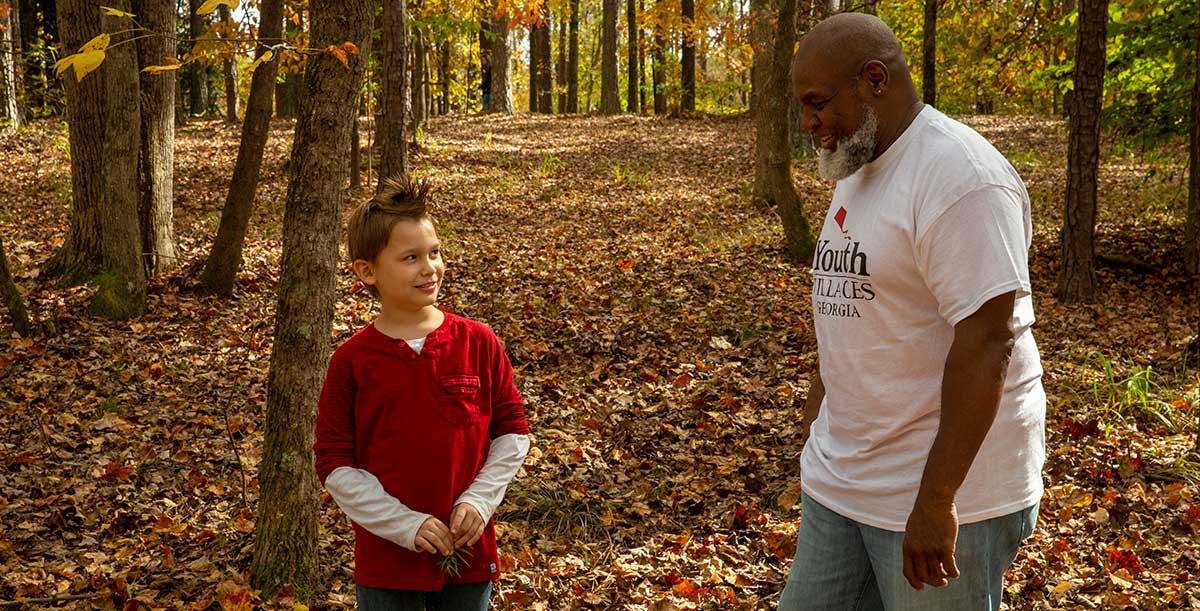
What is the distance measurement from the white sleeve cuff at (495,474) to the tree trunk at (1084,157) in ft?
28.7

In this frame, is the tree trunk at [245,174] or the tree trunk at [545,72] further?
the tree trunk at [545,72]

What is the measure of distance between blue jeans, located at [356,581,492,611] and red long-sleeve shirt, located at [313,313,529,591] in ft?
0.14

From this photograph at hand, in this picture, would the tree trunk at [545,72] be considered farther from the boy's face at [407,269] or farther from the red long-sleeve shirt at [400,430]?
the red long-sleeve shirt at [400,430]

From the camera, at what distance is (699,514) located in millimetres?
5320

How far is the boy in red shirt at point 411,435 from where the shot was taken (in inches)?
96.1

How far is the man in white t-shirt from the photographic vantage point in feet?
6.46

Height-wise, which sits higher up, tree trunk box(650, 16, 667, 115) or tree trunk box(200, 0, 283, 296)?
tree trunk box(650, 16, 667, 115)

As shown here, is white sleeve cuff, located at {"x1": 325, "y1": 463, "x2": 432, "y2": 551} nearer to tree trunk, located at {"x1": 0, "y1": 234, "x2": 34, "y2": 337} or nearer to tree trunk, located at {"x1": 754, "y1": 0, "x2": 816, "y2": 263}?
tree trunk, located at {"x1": 0, "y1": 234, "x2": 34, "y2": 337}

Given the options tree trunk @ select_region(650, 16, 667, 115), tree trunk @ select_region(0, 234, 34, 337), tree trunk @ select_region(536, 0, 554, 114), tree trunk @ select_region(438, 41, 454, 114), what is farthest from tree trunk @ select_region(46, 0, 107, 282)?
tree trunk @ select_region(536, 0, 554, 114)

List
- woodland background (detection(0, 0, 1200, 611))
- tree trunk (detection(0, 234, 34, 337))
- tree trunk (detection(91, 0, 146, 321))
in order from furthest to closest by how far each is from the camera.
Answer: tree trunk (detection(91, 0, 146, 321)) < tree trunk (detection(0, 234, 34, 337)) < woodland background (detection(0, 0, 1200, 611))

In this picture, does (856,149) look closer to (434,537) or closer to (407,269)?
(407,269)

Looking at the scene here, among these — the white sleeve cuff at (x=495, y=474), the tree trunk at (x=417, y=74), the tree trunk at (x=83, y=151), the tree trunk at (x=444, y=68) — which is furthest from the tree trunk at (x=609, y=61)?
the white sleeve cuff at (x=495, y=474)

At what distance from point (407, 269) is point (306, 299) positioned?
1.62 meters

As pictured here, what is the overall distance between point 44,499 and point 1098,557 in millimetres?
5790
